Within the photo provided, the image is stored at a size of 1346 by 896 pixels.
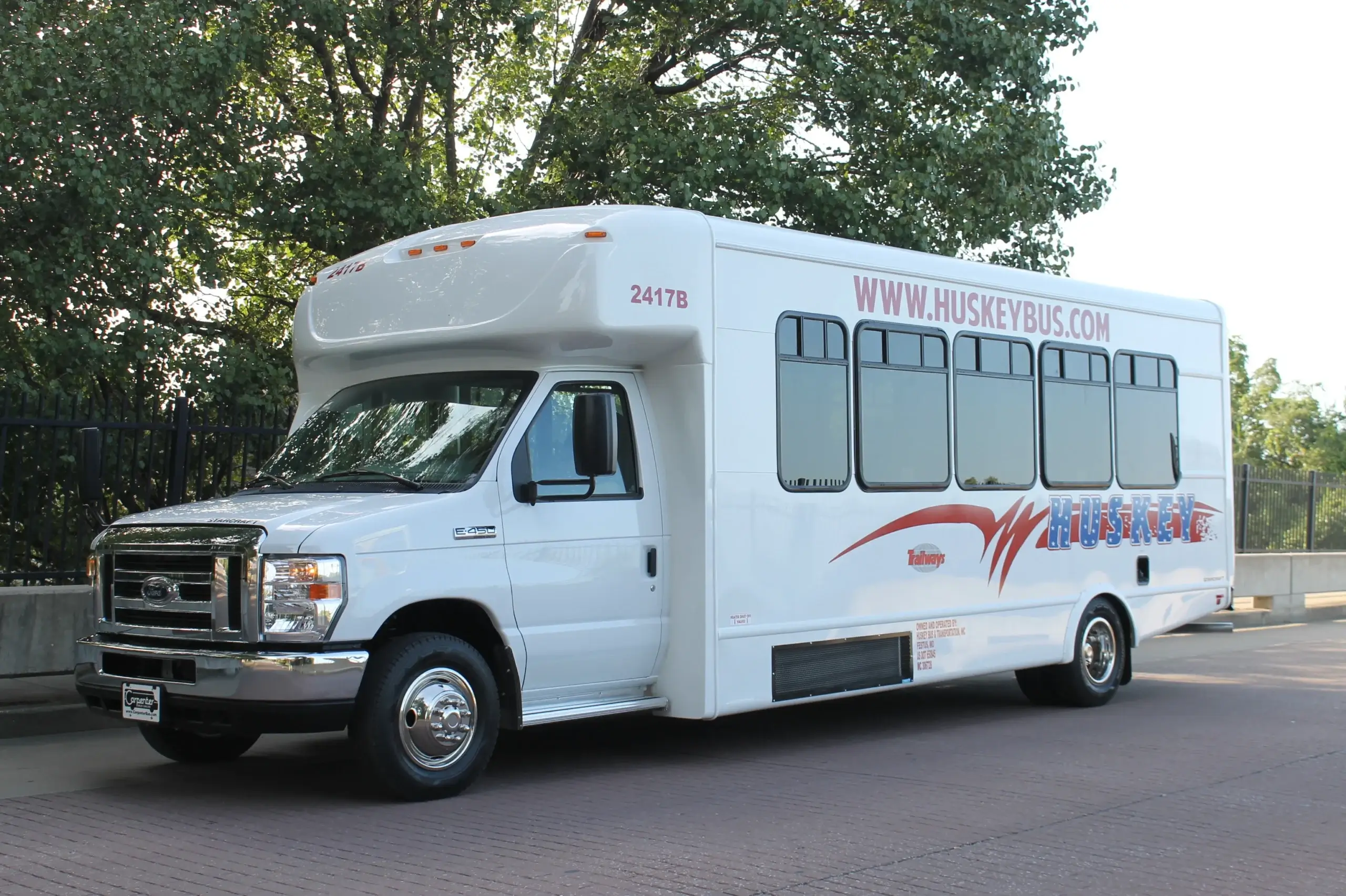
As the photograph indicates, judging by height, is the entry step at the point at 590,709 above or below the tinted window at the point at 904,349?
below

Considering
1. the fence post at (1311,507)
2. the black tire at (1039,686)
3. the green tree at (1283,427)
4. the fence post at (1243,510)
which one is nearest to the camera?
the black tire at (1039,686)

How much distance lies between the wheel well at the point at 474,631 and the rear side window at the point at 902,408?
113 inches

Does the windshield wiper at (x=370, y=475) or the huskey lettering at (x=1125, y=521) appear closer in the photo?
the windshield wiper at (x=370, y=475)

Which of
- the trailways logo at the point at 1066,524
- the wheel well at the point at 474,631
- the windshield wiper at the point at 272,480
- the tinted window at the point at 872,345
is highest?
the tinted window at the point at 872,345

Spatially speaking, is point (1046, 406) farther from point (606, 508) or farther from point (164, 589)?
point (164, 589)

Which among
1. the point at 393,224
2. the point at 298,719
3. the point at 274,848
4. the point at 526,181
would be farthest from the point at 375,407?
the point at 526,181

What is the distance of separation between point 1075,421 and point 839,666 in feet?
10.9

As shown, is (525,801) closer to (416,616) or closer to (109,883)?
(416,616)

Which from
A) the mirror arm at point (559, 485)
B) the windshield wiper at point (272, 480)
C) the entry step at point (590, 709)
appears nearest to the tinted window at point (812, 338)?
the mirror arm at point (559, 485)

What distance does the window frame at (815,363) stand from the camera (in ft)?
30.1

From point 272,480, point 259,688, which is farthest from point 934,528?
point 259,688

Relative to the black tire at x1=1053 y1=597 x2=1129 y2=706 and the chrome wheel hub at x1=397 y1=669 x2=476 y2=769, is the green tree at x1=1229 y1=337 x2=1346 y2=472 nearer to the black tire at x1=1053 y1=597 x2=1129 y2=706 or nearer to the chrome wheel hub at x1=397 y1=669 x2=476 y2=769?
the black tire at x1=1053 y1=597 x2=1129 y2=706

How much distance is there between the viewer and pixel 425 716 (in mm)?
7543

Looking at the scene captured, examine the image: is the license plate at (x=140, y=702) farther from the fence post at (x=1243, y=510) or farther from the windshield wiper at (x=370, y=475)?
the fence post at (x=1243, y=510)
